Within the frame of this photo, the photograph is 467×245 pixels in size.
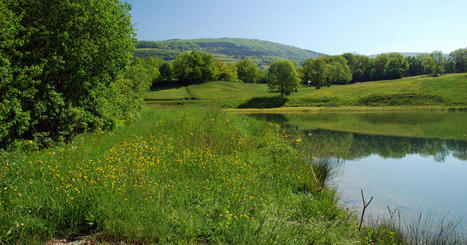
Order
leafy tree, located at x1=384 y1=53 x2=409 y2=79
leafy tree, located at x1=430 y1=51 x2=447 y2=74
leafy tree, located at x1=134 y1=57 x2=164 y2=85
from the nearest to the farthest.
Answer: leafy tree, located at x1=134 y1=57 x2=164 y2=85 < leafy tree, located at x1=430 y1=51 x2=447 y2=74 < leafy tree, located at x1=384 y1=53 x2=409 y2=79

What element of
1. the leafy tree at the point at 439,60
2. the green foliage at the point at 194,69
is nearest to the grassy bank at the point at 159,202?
the green foliage at the point at 194,69

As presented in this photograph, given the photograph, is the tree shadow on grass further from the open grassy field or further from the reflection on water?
the reflection on water

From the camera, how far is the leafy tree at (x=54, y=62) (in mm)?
8570

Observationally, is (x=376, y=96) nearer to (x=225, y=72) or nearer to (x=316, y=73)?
(x=316, y=73)

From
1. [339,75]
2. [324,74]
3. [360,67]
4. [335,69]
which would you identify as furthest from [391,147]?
[360,67]

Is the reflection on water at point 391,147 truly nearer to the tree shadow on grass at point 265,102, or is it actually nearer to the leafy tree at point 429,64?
the tree shadow on grass at point 265,102

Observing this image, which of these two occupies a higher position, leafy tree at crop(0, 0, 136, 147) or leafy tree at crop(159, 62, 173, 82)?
leafy tree at crop(159, 62, 173, 82)

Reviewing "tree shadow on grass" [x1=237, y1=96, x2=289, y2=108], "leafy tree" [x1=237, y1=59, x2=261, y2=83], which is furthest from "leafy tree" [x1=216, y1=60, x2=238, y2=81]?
"tree shadow on grass" [x1=237, y1=96, x2=289, y2=108]

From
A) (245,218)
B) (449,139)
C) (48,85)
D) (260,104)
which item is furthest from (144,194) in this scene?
(260,104)

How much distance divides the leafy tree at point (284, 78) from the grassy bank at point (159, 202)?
2739 inches

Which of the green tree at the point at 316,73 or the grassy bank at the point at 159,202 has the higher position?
the green tree at the point at 316,73

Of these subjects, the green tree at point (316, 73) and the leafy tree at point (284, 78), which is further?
the green tree at point (316, 73)

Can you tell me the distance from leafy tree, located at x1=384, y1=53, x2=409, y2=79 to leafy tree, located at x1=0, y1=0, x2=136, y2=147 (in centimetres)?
10743

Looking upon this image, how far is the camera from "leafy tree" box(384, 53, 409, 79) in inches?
3925
